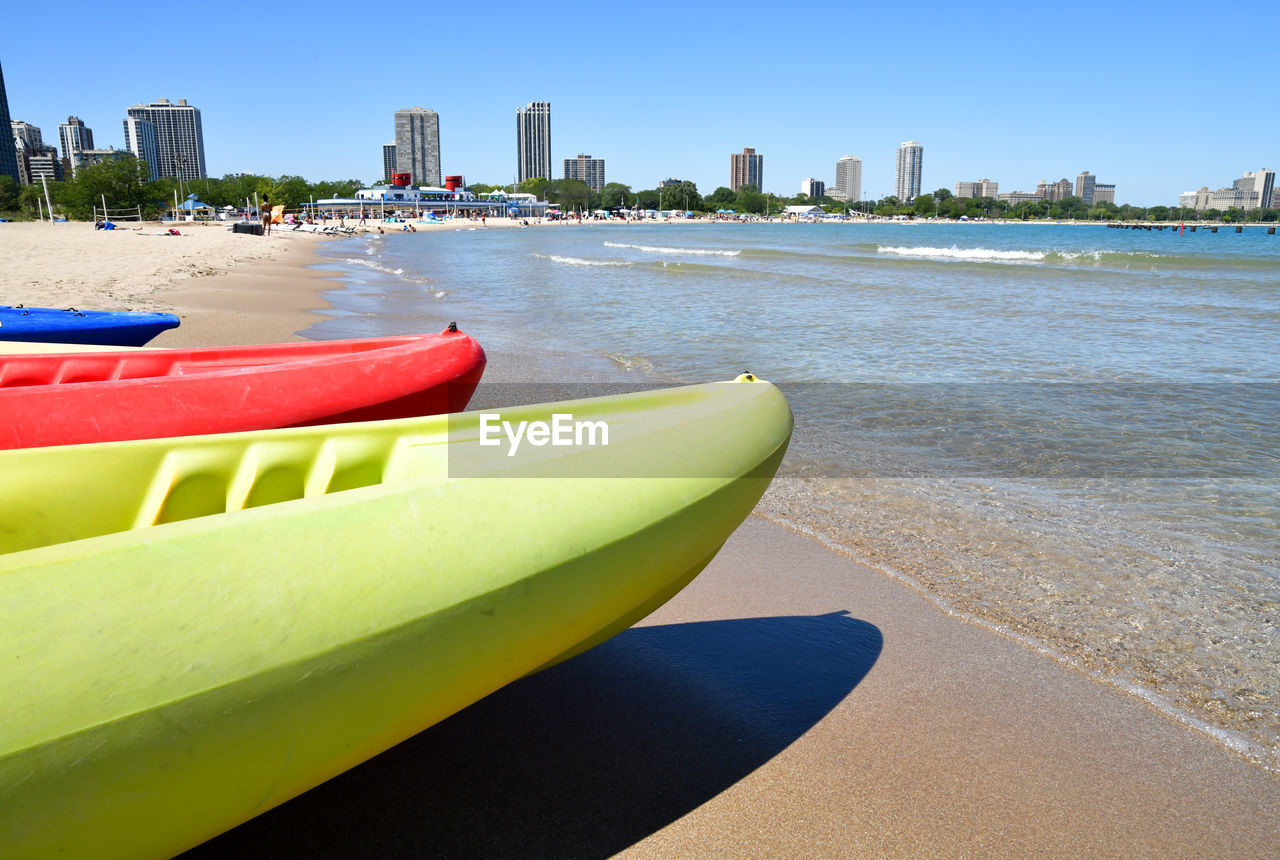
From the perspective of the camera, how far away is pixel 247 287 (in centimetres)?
1617

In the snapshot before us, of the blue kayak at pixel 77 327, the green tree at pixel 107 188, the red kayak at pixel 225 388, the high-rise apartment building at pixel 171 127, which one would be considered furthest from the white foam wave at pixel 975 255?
the high-rise apartment building at pixel 171 127

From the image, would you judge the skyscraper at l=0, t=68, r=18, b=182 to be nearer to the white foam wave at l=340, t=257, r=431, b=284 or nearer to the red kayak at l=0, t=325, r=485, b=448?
the white foam wave at l=340, t=257, r=431, b=284

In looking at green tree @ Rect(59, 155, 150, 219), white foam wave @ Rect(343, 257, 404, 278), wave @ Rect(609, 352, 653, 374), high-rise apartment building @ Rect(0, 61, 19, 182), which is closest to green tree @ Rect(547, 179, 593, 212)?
high-rise apartment building @ Rect(0, 61, 19, 182)

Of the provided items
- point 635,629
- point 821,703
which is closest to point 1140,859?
point 821,703

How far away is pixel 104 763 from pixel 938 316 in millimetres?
14979

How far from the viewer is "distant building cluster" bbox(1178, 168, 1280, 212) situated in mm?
161200

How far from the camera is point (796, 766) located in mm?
2328

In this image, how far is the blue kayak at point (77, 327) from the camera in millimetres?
6008

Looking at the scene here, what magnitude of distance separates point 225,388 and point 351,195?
154104mm

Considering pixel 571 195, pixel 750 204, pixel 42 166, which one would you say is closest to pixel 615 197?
pixel 571 195

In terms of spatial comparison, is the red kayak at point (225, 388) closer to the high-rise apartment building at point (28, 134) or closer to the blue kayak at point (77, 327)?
the blue kayak at point (77, 327)

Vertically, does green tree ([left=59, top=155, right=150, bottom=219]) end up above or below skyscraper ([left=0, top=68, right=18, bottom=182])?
below

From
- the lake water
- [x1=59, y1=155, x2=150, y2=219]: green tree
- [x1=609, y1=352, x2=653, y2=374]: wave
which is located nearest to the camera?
the lake water

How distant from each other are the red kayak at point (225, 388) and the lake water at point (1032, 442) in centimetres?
200
